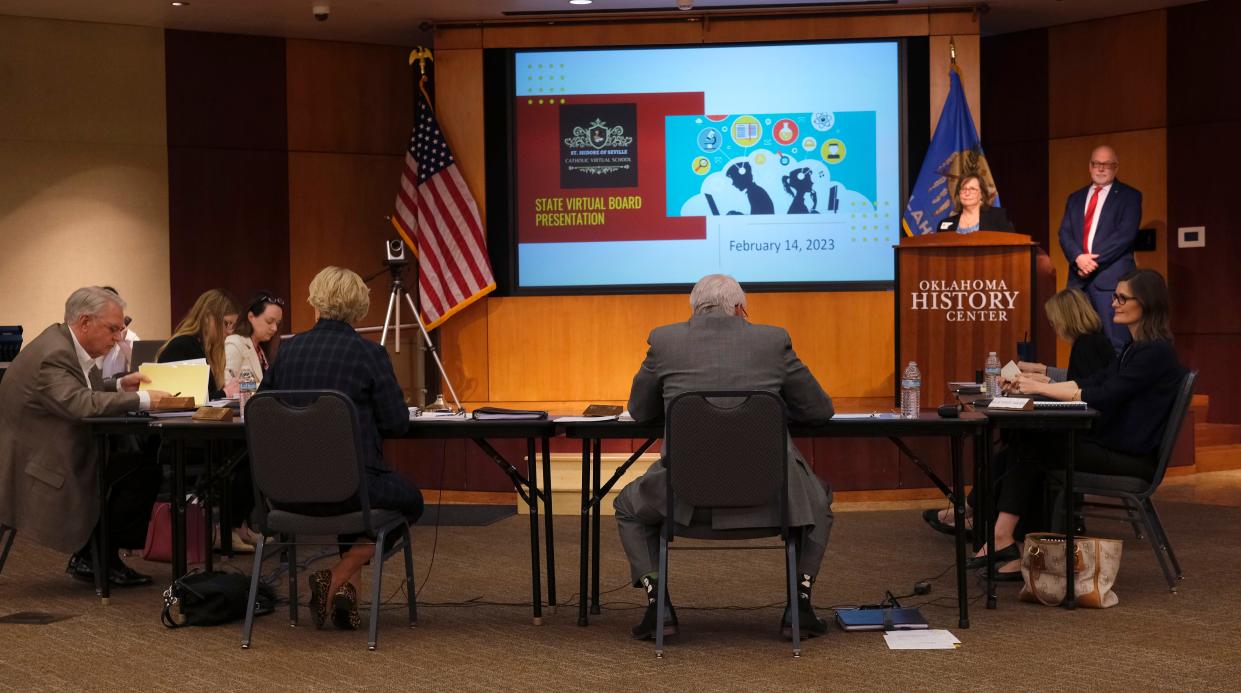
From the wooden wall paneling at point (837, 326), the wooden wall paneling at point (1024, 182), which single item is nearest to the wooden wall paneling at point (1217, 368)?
the wooden wall paneling at point (1024, 182)

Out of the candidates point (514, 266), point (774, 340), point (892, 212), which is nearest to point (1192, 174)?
point (892, 212)

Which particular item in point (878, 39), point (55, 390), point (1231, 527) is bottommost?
point (1231, 527)

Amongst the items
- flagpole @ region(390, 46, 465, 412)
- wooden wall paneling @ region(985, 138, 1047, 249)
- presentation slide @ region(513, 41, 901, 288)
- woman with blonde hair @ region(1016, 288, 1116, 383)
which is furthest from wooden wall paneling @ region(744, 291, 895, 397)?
woman with blonde hair @ region(1016, 288, 1116, 383)

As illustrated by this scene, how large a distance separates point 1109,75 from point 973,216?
2960 mm

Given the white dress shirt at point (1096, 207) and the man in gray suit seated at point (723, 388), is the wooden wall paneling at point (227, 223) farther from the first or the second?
the man in gray suit seated at point (723, 388)

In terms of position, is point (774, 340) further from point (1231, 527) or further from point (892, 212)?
point (892, 212)

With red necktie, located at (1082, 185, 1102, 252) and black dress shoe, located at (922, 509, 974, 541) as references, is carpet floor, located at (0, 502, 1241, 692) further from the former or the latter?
red necktie, located at (1082, 185, 1102, 252)

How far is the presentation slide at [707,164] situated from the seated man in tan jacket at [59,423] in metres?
4.30

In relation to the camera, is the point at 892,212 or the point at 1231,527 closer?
the point at 1231,527

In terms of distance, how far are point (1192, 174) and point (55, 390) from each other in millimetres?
7921

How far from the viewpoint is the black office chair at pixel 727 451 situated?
4.09m

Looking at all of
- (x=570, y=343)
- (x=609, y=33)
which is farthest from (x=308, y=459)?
(x=609, y=33)

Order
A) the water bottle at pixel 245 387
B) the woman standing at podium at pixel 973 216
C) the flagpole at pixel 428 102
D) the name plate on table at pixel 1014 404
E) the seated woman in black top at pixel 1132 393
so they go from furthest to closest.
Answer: the flagpole at pixel 428 102 → the woman standing at podium at pixel 973 216 → the seated woman in black top at pixel 1132 393 → the water bottle at pixel 245 387 → the name plate on table at pixel 1014 404

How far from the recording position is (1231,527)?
6.68 meters
